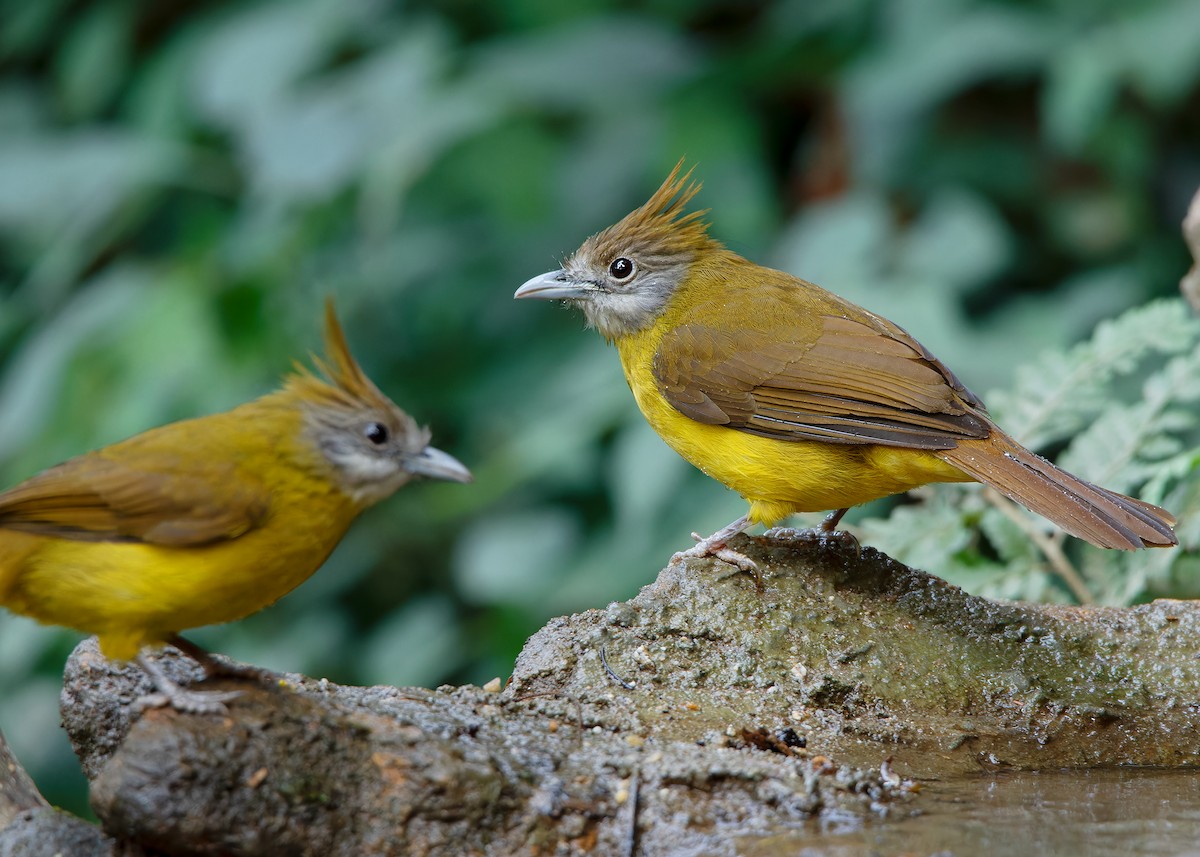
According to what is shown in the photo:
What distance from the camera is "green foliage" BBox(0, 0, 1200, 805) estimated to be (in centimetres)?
542

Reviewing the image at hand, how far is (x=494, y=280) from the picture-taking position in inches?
246

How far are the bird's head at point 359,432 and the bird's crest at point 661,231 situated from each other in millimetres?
1687

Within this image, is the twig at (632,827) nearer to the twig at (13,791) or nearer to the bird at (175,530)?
the bird at (175,530)

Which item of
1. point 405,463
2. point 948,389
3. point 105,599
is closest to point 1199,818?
point 948,389

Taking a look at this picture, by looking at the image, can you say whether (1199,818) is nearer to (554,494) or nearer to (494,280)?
(554,494)

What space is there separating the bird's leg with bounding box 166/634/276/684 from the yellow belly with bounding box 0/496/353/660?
46 mm

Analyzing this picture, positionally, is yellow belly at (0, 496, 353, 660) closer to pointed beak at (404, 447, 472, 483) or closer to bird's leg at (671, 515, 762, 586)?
pointed beak at (404, 447, 472, 483)

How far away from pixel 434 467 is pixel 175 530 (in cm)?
65

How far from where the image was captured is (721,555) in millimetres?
3787

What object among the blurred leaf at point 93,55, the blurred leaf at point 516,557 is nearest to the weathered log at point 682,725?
the blurred leaf at point 516,557

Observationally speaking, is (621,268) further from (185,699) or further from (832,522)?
(185,699)

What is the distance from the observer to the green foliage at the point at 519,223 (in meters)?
5.42

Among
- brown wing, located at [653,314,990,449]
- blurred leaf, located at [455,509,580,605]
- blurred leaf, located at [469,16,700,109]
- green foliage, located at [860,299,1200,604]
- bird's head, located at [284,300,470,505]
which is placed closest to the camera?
bird's head, located at [284,300,470,505]

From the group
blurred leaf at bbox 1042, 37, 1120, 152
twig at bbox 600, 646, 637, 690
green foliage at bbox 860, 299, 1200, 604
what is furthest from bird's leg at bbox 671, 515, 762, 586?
blurred leaf at bbox 1042, 37, 1120, 152
